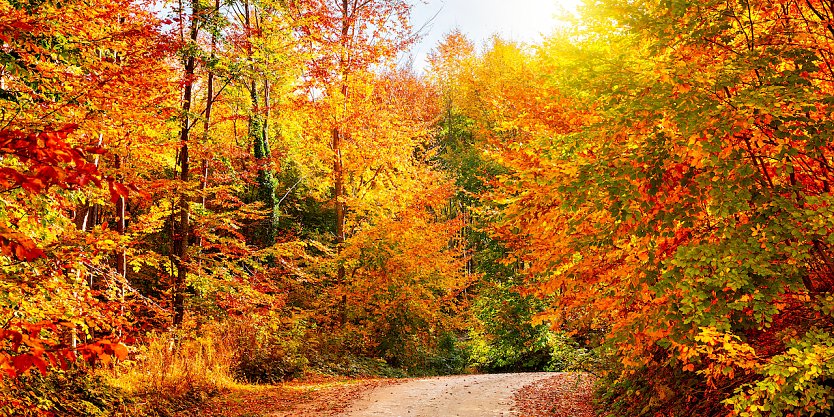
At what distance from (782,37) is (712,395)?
12.2 feet

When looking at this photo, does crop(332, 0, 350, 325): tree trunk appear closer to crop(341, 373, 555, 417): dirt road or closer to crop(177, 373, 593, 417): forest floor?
crop(177, 373, 593, 417): forest floor

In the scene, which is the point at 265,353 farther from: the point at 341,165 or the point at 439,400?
the point at 341,165

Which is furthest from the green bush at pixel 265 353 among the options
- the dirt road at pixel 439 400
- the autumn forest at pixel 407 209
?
the dirt road at pixel 439 400

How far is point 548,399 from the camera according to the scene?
12008 millimetres

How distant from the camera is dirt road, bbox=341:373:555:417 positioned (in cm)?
997

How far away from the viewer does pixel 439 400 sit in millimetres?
11312

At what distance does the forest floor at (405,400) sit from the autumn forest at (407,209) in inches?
25.6

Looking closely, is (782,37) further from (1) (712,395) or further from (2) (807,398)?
(1) (712,395)

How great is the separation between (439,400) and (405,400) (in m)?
0.66

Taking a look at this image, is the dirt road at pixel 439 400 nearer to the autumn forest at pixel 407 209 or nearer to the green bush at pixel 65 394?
the autumn forest at pixel 407 209

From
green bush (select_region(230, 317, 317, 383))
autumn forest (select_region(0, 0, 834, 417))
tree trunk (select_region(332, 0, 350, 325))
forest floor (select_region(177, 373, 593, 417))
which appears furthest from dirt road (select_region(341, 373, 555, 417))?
tree trunk (select_region(332, 0, 350, 325))

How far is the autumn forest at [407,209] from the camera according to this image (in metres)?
4.21

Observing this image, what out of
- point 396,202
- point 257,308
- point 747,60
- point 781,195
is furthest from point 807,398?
point 396,202

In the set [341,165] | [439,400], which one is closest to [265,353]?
[439,400]
